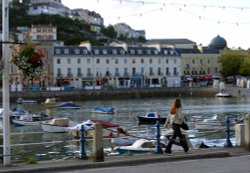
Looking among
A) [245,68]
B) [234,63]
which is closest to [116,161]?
[245,68]

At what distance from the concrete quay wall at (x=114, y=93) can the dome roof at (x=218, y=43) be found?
62.6 meters

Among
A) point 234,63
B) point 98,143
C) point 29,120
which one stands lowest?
point 29,120

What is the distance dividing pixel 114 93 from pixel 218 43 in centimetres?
7810

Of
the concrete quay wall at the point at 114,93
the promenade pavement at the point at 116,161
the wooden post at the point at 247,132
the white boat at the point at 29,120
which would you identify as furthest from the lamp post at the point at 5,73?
the concrete quay wall at the point at 114,93

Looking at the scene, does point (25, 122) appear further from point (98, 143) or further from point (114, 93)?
point (114, 93)

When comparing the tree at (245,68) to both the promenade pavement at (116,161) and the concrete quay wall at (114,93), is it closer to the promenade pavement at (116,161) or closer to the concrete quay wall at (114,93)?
the concrete quay wall at (114,93)

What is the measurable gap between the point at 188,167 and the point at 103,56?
120 metres

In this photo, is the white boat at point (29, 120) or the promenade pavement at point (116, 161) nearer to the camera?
the promenade pavement at point (116, 161)

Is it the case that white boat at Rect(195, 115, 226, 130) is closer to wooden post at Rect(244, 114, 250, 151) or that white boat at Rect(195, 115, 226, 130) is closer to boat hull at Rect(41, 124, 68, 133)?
boat hull at Rect(41, 124, 68, 133)

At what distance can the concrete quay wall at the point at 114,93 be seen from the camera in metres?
111

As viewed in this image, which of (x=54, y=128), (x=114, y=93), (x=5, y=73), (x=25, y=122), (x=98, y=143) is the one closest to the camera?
(x=5, y=73)

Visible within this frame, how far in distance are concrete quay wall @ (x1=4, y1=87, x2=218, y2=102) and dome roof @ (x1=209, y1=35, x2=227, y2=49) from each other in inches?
2465

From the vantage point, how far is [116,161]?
1731 cm

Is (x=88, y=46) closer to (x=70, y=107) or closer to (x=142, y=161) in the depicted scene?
(x=70, y=107)
